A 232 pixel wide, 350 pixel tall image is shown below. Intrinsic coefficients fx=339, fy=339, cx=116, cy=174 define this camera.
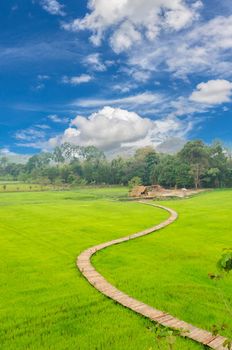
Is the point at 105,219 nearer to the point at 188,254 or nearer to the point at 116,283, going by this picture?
the point at 188,254

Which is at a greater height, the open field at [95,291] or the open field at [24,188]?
the open field at [24,188]

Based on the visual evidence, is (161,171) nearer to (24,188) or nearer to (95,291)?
(24,188)

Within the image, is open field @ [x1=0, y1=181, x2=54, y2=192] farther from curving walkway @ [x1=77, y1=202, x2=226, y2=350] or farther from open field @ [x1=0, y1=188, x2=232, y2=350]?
curving walkway @ [x1=77, y1=202, x2=226, y2=350]

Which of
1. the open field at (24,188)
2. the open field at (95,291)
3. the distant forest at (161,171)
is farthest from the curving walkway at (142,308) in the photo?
the open field at (24,188)

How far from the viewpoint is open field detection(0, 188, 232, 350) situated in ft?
28.0

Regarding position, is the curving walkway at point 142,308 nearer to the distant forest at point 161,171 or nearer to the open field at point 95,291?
the open field at point 95,291

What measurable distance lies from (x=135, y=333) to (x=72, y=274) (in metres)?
5.45

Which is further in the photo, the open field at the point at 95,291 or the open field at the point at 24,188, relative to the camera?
the open field at the point at 24,188

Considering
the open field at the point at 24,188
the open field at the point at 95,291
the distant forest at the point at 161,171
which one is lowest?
the open field at the point at 95,291

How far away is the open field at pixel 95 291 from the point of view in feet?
28.0

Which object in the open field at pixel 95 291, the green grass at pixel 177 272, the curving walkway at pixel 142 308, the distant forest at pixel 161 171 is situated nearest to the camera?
the curving walkway at pixel 142 308

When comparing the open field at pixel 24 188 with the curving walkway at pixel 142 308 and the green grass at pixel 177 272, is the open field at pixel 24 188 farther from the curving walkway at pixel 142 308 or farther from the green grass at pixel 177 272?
the curving walkway at pixel 142 308

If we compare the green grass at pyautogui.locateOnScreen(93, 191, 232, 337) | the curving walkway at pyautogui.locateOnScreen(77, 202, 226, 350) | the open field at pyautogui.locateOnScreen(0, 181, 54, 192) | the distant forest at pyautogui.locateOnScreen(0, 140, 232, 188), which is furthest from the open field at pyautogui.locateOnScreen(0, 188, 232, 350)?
the open field at pyautogui.locateOnScreen(0, 181, 54, 192)

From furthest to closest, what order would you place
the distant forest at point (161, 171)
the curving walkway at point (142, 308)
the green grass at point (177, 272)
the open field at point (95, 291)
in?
the distant forest at point (161, 171) → the green grass at point (177, 272) → the open field at point (95, 291) → the curving walkway at point (142, 308)
